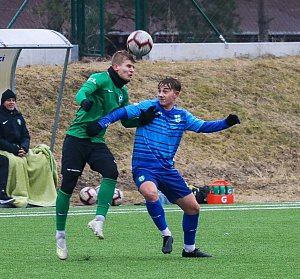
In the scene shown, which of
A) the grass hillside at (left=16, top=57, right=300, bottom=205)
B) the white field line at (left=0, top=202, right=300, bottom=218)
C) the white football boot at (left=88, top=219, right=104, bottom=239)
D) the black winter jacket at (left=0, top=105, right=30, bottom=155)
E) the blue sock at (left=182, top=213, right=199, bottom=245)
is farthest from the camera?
the grass hillside at (left=16, top=57, right=300, bottom=205)

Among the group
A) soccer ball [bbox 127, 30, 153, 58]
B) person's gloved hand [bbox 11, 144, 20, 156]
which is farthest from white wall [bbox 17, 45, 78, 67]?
soccer ball [bbox 127, 30, 153, 58]

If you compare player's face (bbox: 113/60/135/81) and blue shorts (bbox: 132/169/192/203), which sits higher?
player's face (bbox: 113/60/135/81)

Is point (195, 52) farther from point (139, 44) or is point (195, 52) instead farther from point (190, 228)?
point (190, 228)

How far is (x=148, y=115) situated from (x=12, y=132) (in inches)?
277

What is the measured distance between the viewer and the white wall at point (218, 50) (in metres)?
23.4

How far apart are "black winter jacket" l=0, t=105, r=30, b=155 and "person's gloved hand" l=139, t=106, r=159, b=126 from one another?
683 centimetres

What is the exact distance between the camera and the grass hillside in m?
20.0

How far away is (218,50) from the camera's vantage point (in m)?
24.1

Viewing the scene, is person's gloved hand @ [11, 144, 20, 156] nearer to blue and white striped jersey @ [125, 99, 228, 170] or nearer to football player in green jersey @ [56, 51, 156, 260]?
football player in green jersey @ [56, 51, 156, 260]

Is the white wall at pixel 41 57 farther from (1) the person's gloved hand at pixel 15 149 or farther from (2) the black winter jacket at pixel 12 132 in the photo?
(1) the person's gloved hand at pixel 15 149

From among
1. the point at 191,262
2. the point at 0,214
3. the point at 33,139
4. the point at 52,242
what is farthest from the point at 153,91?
the point at 191,262

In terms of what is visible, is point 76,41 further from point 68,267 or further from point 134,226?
point 68,267

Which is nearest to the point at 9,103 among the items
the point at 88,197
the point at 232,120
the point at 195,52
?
the point at 88,197

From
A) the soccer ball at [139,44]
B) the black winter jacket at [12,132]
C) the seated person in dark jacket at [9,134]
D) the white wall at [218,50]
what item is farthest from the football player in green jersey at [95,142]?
the white wall at [218,50]
